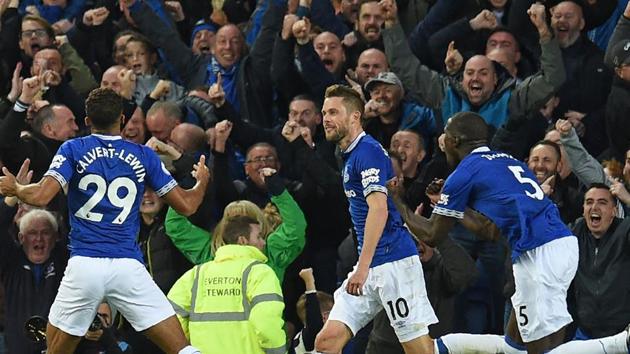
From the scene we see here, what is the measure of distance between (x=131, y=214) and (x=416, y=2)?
21.0 ft

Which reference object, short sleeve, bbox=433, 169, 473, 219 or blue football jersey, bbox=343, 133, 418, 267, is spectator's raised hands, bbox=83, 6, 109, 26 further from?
short sleeve, bbox=433, 169, 473, 219

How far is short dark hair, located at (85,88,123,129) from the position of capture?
10977 mm

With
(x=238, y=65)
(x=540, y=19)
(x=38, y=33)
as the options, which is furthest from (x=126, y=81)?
(x=540, y=19)

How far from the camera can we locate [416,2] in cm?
1655

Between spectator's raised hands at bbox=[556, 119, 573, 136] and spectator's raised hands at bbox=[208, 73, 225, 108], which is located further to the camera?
spectator's raised hands at bbox=[208, 73, 225, 108]

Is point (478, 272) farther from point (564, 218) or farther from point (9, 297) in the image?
point (9, 297)

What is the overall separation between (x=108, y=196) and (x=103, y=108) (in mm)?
638

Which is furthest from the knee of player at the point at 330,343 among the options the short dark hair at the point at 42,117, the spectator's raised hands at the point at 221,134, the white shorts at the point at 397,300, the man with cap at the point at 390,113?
the short dark hair at the point at 42,117

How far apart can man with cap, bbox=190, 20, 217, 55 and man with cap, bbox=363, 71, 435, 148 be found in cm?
296

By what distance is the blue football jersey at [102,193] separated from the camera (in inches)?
428

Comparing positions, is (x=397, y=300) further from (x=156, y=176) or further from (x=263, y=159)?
(x=263, y=159)

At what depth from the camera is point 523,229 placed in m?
11.2

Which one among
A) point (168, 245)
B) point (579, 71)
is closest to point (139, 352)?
point (168, 245)

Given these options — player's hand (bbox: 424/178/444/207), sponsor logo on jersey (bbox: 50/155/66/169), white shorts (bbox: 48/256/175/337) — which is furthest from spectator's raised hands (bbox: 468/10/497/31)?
sponsor logo on jersey (bbox: 50/155/66/169)
